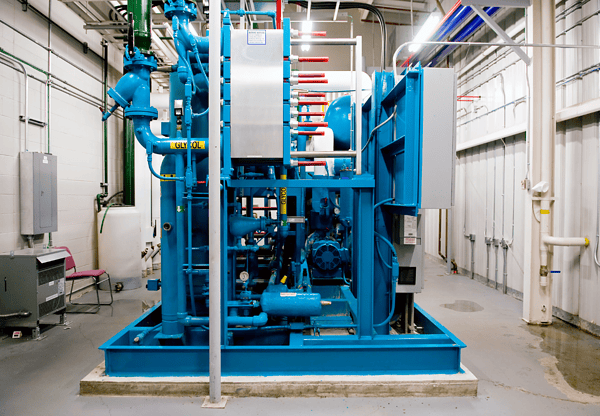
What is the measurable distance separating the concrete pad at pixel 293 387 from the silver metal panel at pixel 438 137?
1.39 meters

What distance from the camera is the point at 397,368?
2.86 m

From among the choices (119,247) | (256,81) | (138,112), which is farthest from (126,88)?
(119,247)

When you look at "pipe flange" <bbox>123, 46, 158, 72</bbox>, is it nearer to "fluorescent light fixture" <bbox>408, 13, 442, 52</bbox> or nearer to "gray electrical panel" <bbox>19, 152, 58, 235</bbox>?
"gray electrical panel" <bbox>19, 152, 58, 235</bbox>

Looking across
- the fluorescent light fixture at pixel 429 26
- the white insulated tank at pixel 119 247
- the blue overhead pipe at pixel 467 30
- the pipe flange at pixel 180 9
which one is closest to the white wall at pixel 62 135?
the white insulated tank at pixel 119 247

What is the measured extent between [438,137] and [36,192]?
4856 millimetres

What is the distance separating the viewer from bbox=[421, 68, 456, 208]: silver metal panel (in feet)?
8.54

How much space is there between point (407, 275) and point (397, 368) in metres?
0.83

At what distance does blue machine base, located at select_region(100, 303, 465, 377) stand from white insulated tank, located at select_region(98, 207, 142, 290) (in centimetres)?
348

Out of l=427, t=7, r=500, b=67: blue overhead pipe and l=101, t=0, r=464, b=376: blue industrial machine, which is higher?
l=427, t=7, r=500, b=67: blue overhead pipe

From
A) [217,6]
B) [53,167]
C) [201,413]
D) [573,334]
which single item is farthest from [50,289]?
[573,334]

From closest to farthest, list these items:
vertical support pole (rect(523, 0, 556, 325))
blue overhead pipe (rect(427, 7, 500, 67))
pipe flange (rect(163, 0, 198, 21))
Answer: pipe flange (rect(163, 0, 198, 21))
vertical support pole (rect(523, 0, 556, 325))
blue overhead pipe (rect(427, 7, 500, 67))

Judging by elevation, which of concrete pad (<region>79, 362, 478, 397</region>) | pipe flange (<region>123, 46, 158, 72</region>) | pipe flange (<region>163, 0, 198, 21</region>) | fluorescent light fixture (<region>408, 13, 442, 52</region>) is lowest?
concrete pad (<region>79, 362, 478, 397</region>)

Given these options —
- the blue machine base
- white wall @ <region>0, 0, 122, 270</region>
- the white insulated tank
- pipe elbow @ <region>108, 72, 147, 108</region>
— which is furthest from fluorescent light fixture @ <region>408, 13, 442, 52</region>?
the white insulated tank

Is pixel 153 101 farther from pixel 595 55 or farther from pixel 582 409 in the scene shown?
pixel 582 409
